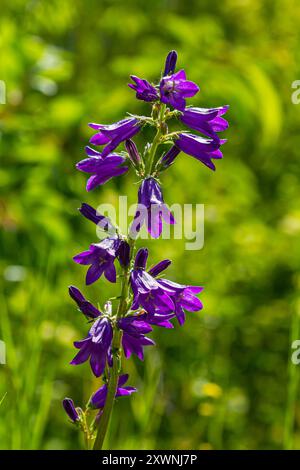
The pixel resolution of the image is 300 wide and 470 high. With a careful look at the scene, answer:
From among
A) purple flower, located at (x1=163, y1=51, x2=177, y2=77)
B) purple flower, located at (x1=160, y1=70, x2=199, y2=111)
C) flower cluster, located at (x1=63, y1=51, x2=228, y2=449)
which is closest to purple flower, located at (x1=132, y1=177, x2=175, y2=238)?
flower cluster, located at (x1=63, y1=51, x2=228, y2=449)

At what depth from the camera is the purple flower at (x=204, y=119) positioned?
62.3 inches

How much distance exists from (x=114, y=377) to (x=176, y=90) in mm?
752

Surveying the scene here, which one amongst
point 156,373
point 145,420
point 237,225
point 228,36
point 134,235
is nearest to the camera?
point 134,235

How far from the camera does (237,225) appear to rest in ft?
13.2

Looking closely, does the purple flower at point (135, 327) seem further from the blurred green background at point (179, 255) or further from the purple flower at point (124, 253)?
the blurred green background at point (179, 255)

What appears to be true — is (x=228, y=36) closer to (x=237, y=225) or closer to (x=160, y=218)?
(x=237, y=225)

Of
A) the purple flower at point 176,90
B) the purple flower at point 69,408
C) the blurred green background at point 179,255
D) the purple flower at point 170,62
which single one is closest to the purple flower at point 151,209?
the purple flower at point 176,90

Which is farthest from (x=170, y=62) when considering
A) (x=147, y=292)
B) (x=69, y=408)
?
(x=69, y=408)

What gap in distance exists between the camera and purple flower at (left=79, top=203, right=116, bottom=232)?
1.61m

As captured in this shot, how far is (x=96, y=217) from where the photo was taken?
1.62m

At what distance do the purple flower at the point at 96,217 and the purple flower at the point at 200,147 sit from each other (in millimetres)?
279
